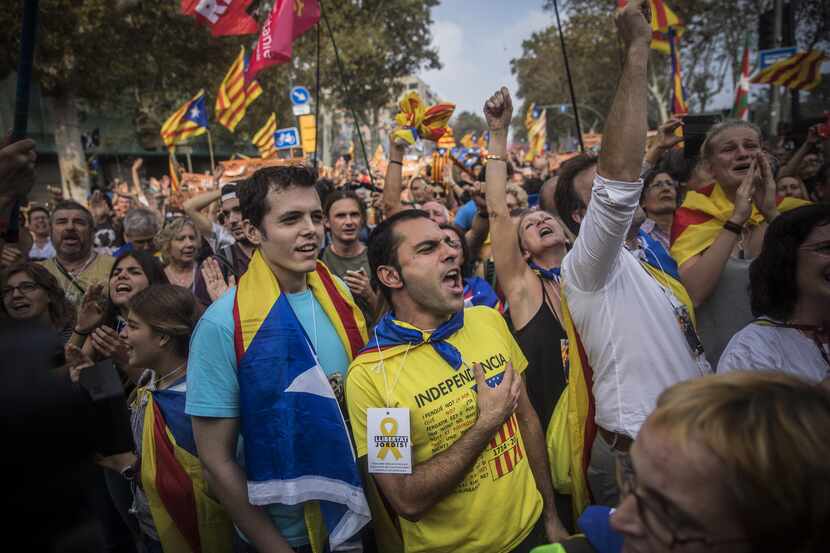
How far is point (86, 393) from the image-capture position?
0.98 metres

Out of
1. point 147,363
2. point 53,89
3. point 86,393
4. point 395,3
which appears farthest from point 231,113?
point 395,3

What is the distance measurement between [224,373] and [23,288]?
1.75m

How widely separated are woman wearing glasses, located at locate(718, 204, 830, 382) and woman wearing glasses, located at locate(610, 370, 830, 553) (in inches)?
45.0

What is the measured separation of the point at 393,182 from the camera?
3709 mm

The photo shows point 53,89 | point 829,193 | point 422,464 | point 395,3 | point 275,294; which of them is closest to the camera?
point 422,464

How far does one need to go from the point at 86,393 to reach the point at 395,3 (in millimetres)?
27014

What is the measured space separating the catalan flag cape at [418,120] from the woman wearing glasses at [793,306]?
2.25 metres

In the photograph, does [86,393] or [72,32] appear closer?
[86,393]

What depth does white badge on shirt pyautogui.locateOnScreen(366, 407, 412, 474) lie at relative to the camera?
168 centimetres

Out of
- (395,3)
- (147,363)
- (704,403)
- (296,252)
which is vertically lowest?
(147,363)

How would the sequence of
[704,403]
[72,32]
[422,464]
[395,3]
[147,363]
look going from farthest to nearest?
[395,3], [72,32], [147,363], [422,464], [704,403]

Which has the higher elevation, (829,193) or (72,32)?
(72,32)

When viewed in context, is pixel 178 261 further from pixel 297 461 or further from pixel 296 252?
pixel 297 461

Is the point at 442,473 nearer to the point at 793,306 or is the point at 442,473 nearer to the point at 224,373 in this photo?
the point at 224,373
